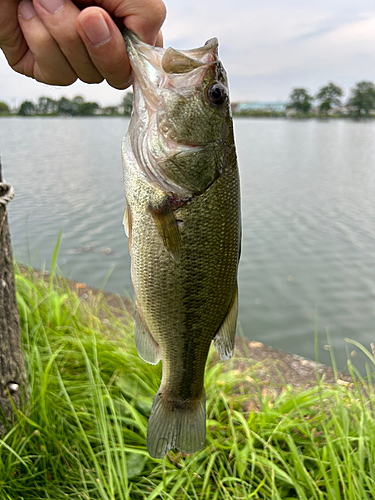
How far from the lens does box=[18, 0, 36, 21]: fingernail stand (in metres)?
1.40

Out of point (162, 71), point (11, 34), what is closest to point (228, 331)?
point (162, 71)

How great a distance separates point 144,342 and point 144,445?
121cm

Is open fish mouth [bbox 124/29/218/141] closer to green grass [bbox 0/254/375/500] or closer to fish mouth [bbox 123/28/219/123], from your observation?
fish mouth [bbox 123/28/219/123]

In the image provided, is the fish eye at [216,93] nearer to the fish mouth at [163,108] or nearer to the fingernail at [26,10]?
the fish mouth at [163,108]

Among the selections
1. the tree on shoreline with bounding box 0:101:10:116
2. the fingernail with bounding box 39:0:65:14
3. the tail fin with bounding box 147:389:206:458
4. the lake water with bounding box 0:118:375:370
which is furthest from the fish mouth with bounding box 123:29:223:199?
the tree on shoreline with bounding box 0:101:10:116

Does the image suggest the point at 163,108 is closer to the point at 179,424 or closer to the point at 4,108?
the point at 179,424

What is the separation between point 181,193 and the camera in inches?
59.7

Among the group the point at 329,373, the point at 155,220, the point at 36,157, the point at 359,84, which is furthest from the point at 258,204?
the point at 359,84

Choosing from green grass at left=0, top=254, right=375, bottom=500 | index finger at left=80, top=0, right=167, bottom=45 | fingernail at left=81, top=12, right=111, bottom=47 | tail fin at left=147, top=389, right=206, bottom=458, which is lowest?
green grass at left=0, top=254, right=375, bottom=500

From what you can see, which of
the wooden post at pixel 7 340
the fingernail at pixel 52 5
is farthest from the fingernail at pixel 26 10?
the wooden post at pixel 7 340

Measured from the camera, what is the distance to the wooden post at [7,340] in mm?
2291

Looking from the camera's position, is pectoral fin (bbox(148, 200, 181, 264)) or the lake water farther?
the lake water

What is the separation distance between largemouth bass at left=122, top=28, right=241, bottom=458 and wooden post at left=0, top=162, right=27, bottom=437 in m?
1.17

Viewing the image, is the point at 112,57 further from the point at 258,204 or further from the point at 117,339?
the point at 258,204
